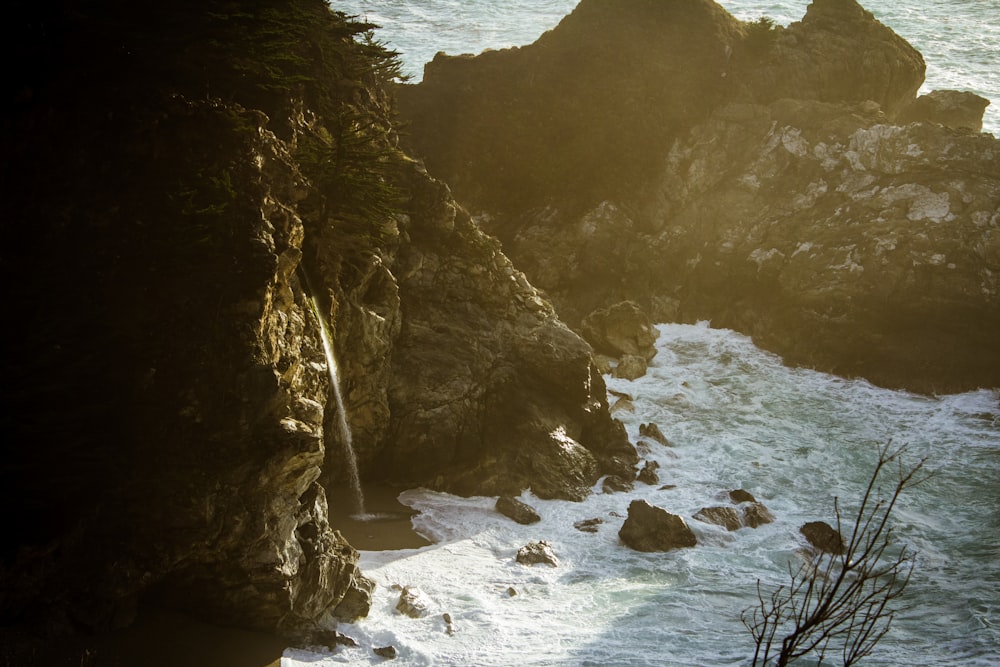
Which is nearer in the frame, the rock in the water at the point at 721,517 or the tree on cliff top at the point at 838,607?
the tree on cliff top at the point at 838,607

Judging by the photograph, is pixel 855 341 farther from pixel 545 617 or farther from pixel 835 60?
pixel 545 617

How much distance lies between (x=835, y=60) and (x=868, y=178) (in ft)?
26.1

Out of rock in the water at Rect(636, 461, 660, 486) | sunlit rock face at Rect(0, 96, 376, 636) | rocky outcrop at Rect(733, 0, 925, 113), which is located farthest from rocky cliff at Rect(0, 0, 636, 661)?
rocky outcrop at Rect(733, 0, 925, 113)

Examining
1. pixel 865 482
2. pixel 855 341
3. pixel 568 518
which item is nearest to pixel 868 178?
pixel 855 341

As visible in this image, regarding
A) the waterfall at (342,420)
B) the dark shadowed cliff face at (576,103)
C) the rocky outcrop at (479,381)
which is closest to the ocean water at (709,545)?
the rocky outcrop at (479,381)

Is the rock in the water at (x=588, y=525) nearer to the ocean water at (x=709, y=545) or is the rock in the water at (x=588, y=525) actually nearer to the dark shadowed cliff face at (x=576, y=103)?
the ocean water at (x=709, y=545)

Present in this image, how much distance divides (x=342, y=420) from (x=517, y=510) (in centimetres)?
490

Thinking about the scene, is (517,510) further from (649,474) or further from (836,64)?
(836,64)

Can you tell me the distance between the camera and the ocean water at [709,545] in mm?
14297

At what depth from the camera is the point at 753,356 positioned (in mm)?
31875

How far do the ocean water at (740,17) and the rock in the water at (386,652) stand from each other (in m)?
36.0

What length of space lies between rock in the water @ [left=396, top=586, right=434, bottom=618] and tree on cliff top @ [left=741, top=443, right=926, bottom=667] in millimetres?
5822

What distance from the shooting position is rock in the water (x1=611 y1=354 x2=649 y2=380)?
1190 inches

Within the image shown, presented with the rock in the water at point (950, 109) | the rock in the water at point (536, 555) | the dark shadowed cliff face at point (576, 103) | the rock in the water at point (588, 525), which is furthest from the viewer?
the dark shadowed cliff face at point (576, 103)
